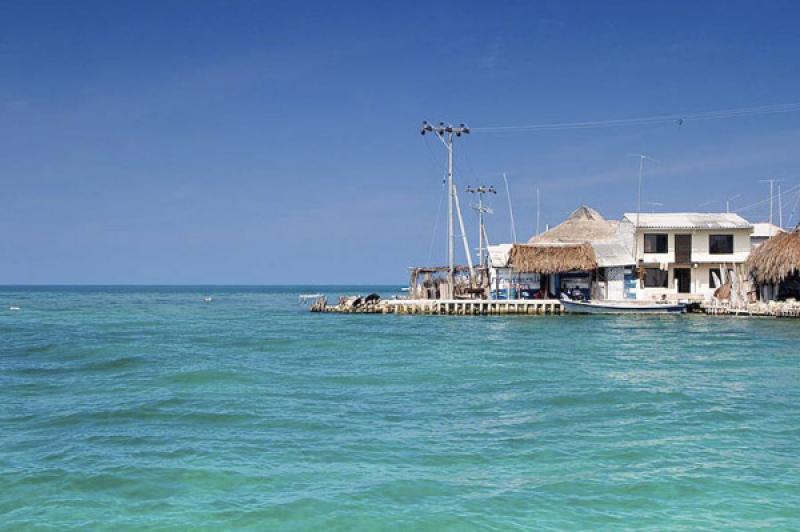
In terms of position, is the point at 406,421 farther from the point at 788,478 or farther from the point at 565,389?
the point at 788,478

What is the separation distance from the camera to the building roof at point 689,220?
4397cm

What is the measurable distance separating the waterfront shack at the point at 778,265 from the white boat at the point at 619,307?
4.29 meters

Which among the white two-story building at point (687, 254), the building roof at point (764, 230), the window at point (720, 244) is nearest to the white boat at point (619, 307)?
the white two-story building at point (687, 254)

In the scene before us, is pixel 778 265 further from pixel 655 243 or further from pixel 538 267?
pixel 538 267

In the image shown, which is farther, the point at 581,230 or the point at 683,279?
the point at 581,230

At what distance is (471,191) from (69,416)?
4792 cm

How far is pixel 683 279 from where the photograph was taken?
45000mm

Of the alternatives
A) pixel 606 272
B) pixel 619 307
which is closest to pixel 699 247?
pixel 606 272

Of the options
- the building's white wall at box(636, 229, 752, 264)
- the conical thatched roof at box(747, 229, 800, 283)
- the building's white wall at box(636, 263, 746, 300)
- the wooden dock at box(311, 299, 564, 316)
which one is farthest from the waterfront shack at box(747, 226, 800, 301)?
the wooden dock at box(311, 299, 564, 316)

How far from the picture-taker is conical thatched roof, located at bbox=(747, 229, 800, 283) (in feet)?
119

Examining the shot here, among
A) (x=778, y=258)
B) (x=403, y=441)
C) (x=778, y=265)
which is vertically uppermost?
(x=778, y=258)

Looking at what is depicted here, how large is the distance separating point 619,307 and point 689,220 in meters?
8.71

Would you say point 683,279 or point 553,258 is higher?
point 553,258

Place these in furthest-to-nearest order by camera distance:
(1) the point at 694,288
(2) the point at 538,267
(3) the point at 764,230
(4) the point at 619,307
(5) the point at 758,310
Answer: (3) the point at 764,230 < (1) the point at 694,288 < (2) the point at 538,267 < (4) the point at 619,307 < (5) the point at 758,310
